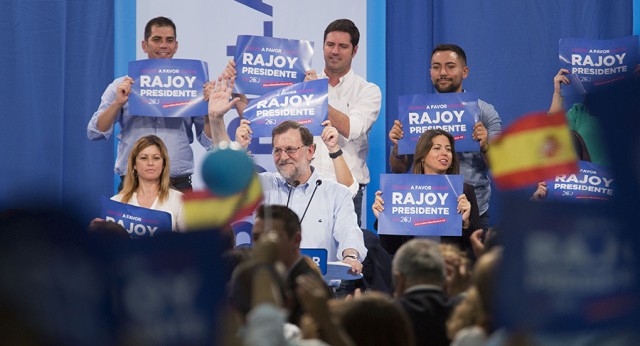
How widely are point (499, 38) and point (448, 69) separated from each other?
116 centimetres

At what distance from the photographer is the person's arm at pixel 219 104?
6.48 metres

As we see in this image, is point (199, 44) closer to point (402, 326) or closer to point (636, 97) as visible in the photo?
point (402, 326)

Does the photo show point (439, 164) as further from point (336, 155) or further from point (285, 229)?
point (285, 229)

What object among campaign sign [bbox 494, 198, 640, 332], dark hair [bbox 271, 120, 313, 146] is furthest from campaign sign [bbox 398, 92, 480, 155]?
campaign sign [bbox 494, 198, 640, 332]

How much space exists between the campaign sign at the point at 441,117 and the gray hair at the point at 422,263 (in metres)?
3.10

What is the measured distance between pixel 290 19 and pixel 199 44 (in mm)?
684

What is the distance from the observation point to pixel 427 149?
6.29 meters

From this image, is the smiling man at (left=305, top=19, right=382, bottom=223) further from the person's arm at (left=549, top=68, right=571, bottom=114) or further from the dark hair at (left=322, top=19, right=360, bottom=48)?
the person's arm at (left=549, top=68, right=571, bottom=114)

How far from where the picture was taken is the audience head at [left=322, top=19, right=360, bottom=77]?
682cm

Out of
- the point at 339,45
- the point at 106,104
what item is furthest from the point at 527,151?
the point at 106,104

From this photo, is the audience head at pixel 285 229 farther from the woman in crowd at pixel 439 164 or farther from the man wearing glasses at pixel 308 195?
the woman in crowd at pixel 439 164

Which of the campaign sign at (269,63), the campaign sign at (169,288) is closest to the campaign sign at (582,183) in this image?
the campaign sign at (269,63)

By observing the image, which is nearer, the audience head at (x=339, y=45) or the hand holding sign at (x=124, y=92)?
the hand holding sign at (x=124, y=92)

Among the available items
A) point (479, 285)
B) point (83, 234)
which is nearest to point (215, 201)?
point (83, 234)
